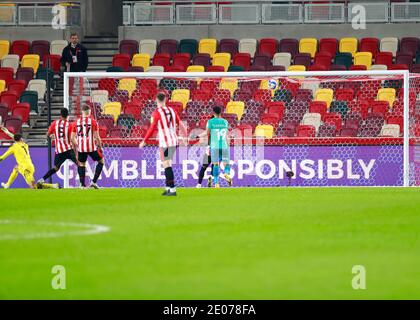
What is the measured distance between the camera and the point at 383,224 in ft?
44.3

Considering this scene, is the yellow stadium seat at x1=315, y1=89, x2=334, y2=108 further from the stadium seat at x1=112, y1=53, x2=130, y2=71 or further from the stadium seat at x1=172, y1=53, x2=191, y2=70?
the stadium seat at x1=112, y1=53, x2=130, y2=71

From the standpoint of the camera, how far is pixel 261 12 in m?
34.2

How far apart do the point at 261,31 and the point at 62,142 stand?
36.9ft

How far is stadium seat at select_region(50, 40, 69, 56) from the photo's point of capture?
110 ft

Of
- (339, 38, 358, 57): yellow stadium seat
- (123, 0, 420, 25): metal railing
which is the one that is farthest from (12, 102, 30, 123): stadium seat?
(339, 38, 358, 57): yellow stadium seat

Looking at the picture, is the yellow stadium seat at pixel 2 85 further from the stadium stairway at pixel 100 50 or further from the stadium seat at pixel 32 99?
the stadium stairway at pixel 100 50

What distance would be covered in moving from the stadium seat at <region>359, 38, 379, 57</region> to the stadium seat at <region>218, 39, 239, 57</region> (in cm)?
344

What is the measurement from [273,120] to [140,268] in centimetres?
1745

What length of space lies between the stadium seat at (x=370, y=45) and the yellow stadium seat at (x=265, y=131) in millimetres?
6657

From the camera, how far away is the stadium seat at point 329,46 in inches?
1287

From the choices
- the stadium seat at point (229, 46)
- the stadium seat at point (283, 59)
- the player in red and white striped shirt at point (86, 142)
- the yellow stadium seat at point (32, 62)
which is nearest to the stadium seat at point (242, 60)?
the stadium seat at point (283, 59)

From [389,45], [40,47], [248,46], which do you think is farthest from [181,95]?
[389,45]

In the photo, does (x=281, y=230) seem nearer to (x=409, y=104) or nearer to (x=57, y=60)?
(x=409, y=104)

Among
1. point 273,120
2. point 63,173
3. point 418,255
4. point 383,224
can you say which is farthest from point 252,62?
point 418,255
